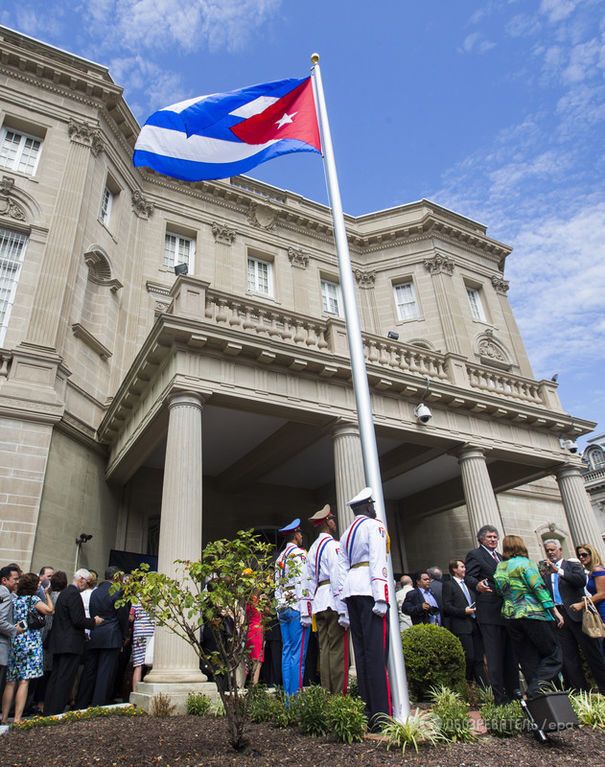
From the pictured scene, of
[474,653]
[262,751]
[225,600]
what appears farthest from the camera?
[474,653]

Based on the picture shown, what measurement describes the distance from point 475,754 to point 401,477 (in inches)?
511

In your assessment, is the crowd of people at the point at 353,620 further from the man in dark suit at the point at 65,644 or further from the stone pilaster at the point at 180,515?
the stone pilaster at the point at 180,515

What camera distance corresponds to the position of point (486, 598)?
657 cm

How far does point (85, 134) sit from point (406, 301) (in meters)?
13.1

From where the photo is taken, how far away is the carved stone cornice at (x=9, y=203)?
48.1ft

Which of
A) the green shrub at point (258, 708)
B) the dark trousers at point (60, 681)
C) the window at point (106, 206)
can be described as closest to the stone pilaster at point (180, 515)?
the dark trousers at point (60, 681)

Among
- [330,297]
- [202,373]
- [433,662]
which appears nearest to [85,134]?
Result: [330,297]

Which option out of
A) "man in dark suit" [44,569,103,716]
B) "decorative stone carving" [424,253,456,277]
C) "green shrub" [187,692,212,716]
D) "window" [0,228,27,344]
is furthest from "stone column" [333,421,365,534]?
"decorative stone carving" [424,253,456,277]

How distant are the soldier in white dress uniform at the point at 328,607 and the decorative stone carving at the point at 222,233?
591 inches

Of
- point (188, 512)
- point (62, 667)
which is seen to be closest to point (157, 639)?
point (62, 667)

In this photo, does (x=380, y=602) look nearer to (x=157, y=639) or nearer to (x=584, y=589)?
(x=584, y=589)

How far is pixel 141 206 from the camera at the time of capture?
19.0 metres

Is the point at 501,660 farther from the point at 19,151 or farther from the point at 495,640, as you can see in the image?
the point at 19,151

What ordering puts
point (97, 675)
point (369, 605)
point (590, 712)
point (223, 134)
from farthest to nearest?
point (223, 134) → point (97, 675) → point (369, 605) → point (590, 712)
